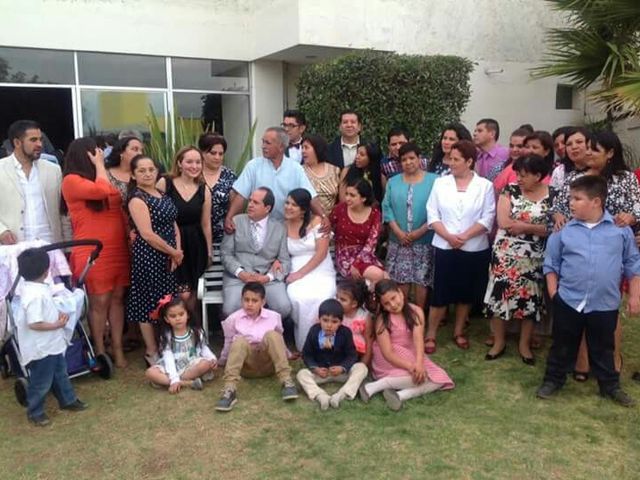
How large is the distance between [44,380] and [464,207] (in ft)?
10.8

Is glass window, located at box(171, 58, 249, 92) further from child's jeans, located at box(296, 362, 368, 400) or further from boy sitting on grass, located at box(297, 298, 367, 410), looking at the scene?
child's jeans, located at box(296, 362, 368, 400)

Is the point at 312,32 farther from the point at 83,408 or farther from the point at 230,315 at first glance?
the point at 83,408

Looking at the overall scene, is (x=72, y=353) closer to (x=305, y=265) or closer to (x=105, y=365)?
(x=105, y=365)

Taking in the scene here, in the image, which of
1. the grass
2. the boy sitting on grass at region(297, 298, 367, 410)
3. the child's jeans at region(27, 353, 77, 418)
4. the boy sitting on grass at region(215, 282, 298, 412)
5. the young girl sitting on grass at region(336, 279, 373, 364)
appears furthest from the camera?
the young girl sitting on grass at region(336, 279, 373, 364)

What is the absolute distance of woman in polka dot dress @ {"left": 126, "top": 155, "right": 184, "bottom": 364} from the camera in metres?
4.56

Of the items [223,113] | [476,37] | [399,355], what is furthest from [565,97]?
[399,355]

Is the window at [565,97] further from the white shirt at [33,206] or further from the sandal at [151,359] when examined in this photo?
the white shirt at [33,206]

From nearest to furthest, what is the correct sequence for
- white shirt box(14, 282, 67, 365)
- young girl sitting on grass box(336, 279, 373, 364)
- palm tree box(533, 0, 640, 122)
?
white shirt box(14, 282, 67, 365) → young girl sitting on grass box(336, 279, 373, 364) → palm tree box(533, 0, 640, 122)

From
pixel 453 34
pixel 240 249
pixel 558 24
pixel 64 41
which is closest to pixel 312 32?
pixel 453 34

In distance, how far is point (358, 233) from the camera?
17.5ft

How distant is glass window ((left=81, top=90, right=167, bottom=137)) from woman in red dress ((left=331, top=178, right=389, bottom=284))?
681 centimetres

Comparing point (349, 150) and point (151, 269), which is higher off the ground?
point (349, 150)

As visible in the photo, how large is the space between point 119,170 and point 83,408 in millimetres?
1909

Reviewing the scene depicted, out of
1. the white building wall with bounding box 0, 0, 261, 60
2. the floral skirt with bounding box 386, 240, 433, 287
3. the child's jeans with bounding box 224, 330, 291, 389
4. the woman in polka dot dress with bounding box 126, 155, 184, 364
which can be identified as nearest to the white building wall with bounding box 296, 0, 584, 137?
the white building wall with bounding box 0, 0, 261, 60
